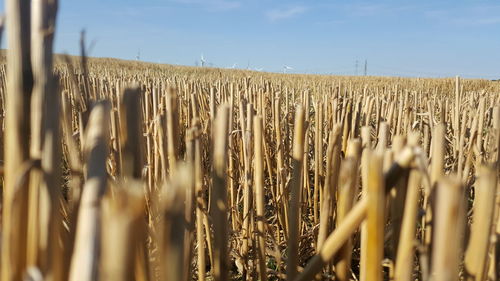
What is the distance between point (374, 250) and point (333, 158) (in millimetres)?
391

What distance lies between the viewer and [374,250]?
451 millimetres

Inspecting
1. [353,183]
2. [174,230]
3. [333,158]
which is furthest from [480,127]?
[174,230]

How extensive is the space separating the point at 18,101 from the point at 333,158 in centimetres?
57

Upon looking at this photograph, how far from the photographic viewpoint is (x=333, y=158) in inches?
32.8

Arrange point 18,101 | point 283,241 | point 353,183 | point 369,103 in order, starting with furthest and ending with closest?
point 369,103, point 283,241, point 353,183, point 18,101

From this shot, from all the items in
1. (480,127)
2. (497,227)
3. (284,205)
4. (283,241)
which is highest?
(480,127)

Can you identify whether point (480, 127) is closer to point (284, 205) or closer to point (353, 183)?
point (284, 205)

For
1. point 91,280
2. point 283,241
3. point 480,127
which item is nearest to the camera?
point 91,280

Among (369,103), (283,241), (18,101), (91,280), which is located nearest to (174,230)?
(91,280)

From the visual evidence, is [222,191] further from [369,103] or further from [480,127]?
[369,103]

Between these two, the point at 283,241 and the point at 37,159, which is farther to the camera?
the point at 283,241

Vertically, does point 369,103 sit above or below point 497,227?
above

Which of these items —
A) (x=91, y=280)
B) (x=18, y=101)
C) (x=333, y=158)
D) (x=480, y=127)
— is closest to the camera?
(x=91, y=280)

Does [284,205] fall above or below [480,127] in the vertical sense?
below
